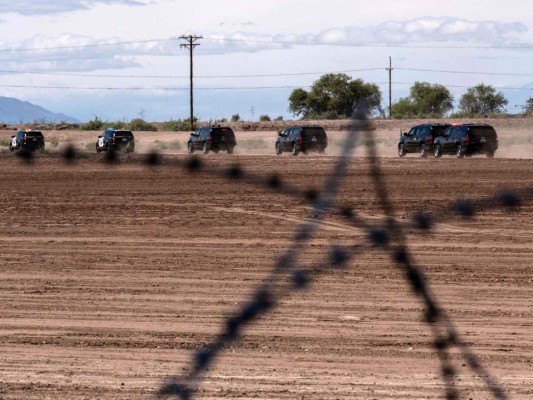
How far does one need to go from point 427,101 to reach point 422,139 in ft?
250

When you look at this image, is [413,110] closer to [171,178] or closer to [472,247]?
[171,178]

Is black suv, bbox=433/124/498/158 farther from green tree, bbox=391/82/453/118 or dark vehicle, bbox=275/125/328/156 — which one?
green tree, bbox=391/82/453/118

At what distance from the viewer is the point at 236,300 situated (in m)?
13.9

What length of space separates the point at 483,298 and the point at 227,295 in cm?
303

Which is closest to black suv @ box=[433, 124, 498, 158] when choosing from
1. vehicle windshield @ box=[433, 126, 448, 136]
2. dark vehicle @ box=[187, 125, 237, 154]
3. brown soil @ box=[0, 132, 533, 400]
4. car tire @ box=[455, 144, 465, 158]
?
car tire @ box=[455, 144, 465, 158]

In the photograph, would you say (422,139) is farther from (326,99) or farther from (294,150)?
(326,99)

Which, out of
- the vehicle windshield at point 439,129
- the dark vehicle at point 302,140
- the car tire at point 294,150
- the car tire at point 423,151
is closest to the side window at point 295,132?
the dark vehicle at point 302,140

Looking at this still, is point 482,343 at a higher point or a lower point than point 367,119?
lower

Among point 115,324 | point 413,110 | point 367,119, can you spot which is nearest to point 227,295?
point 115,324

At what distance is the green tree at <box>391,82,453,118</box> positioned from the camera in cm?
12299

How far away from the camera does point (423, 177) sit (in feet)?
116

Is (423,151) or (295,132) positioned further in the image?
(295,132)

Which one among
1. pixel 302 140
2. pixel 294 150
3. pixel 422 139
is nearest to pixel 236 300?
pixel 422 139

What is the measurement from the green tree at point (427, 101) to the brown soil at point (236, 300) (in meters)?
95.5
